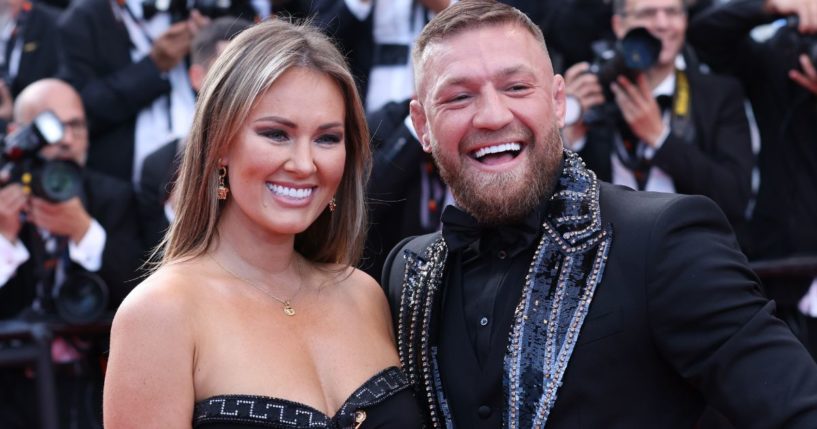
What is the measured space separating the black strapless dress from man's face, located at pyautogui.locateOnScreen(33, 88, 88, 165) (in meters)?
2.88

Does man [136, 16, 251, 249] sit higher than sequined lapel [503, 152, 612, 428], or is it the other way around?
sequined lapel [503, 152, 612, 428]

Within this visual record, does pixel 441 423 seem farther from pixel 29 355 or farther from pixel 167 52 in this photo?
pixel 167 52

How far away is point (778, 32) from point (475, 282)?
290 centimetres

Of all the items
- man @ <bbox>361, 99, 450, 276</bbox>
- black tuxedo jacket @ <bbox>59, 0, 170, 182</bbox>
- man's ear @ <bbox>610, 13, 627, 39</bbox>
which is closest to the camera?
man @ <bbox>361, 99, 450, 276</bbox>

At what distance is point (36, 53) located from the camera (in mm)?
6219

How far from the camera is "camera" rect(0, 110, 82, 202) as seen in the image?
17.0 feet

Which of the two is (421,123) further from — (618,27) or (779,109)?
(779,109)

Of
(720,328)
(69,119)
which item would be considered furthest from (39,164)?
(720,328)

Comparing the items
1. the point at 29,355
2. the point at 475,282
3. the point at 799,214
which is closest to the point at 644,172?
the point at 799,214

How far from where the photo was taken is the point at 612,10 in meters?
5.89

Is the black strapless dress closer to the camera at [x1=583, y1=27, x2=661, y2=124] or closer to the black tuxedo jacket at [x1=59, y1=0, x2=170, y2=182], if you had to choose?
the camera at [x1=583, y1=27, x2=661, y2=124]

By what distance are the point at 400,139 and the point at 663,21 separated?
52.2 inches

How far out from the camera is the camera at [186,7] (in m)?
5.86

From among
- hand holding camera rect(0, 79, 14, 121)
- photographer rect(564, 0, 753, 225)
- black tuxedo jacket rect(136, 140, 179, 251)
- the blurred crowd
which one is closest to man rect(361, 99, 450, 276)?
the blurred crowd
